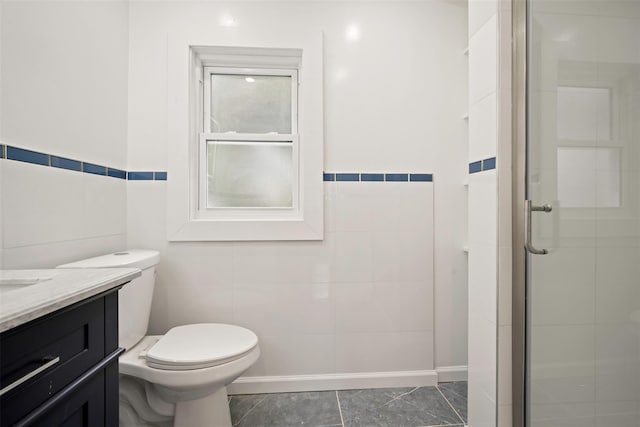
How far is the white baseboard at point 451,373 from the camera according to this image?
1.95m

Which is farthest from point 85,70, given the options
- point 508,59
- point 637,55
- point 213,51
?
point 637,55

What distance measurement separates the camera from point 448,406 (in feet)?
5.64

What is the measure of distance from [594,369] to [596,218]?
427 millimetres

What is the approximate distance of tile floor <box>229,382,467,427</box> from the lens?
160 cm

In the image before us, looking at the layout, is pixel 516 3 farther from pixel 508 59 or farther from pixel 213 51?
pixel 213 51

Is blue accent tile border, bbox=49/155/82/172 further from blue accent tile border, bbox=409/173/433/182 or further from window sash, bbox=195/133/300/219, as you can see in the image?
blue accent tile border, bbox=409/173/433/182

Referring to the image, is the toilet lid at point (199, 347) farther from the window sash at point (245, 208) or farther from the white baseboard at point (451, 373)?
the white baseboard at point (451, 373)

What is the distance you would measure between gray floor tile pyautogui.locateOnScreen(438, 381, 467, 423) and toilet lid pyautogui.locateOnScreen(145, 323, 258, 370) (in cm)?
109

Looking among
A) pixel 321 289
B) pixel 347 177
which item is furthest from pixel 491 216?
pixel 321 289

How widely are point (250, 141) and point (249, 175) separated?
0.20m

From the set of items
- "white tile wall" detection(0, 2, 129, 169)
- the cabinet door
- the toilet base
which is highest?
"white tile wall" detection(0, 2, 129, 169)

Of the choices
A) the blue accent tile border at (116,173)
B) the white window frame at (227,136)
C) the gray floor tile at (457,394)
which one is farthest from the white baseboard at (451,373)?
the blue accent tile border at (116,173)

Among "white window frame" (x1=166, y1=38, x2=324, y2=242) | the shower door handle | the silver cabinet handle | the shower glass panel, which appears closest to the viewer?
the silver cabinet handle

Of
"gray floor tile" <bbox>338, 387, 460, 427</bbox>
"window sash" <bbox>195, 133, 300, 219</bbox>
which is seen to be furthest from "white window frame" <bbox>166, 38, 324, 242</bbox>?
"gray floor tile" <bbox>338, 387, 460, 427</bbox>
